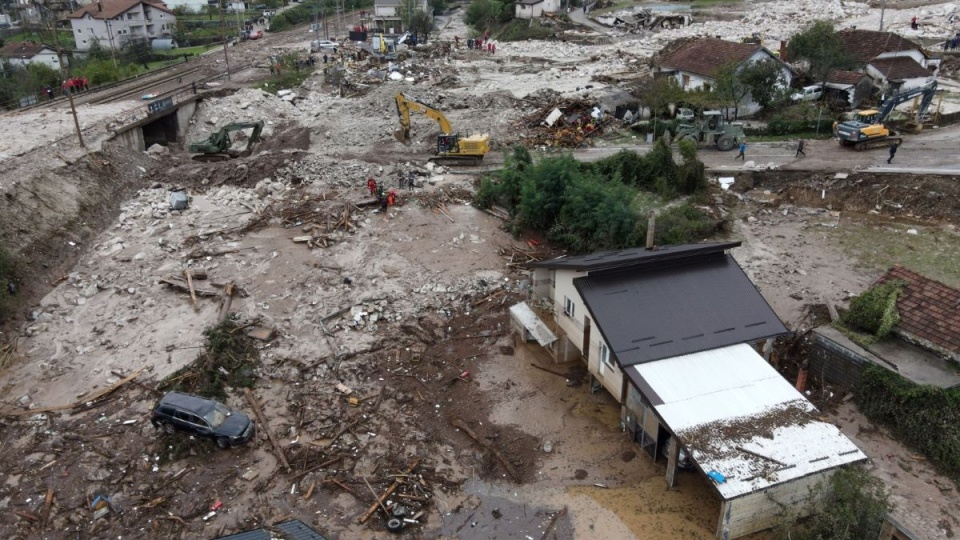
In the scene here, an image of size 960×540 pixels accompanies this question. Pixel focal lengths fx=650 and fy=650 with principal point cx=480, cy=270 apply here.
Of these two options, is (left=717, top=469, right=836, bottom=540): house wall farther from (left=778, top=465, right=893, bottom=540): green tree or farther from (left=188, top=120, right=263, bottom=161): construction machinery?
(left=188, top=120, right=263, bottom=161): construction machinery

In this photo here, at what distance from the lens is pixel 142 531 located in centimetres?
1590

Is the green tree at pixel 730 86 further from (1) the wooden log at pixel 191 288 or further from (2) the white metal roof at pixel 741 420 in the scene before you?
(1) the wooden log at pixel 191 288

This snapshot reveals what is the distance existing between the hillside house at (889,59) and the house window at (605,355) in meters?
37.7

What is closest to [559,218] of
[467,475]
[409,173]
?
[409,173]

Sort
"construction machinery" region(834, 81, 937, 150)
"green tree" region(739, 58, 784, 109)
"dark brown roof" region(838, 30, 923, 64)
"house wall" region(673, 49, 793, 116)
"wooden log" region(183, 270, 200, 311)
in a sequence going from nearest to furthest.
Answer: "wooden log" region(183, 270, 200, 311) → "construction machinery" region(834, 81, 937, 150) → "green tree" region(739, 58, 784, 109) → "house wall" region(673, 49, 793, 116) → "dark brown roof" region(838, 30, 923, 64)

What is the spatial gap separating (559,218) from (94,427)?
62.9ft

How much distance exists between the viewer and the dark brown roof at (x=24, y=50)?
2896 inches

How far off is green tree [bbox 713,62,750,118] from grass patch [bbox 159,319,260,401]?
32957mm

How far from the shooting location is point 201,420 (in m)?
17.9

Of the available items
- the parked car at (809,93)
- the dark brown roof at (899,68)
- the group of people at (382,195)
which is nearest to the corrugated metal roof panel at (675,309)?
the group of people at (382,195)

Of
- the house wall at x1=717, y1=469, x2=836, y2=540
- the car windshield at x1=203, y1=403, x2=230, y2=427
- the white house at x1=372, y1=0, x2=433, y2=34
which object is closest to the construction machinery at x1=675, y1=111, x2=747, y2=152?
the house wall at x1=717, y1=469, x2=836, y2=540

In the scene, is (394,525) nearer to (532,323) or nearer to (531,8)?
(532,323)

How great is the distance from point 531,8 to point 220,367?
276 ft

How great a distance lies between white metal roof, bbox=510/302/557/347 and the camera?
69.6 ft
